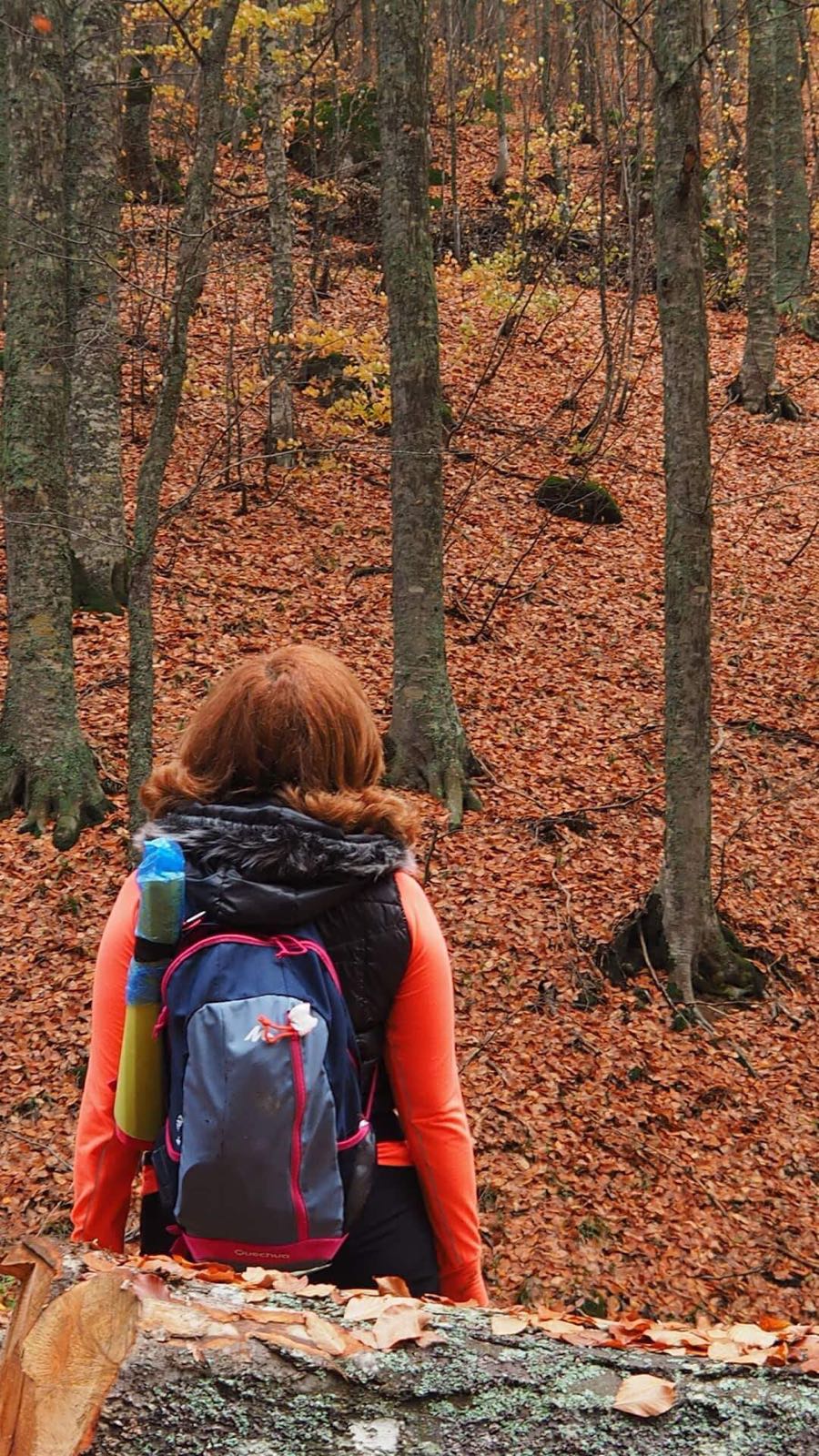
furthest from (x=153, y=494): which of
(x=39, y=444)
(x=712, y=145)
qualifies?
(x=712, y=145)

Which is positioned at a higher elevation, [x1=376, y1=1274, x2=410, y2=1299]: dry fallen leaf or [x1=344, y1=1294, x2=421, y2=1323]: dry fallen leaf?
[x1=344, y1=1294, x2=421, y2=1323]: dry fallen leaf

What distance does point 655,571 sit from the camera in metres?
12.5

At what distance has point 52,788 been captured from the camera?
25.1ft

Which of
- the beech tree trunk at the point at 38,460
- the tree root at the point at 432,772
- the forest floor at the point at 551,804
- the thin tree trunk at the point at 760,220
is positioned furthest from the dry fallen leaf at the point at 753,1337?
the thin tree trunk at the point at 760,220

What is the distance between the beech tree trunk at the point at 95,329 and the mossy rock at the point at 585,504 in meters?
5.73

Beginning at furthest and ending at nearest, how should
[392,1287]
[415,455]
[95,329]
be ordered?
1. [95,329]
2. [415,455]
3. [392,1287]

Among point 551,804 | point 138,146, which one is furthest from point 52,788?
point 138,146

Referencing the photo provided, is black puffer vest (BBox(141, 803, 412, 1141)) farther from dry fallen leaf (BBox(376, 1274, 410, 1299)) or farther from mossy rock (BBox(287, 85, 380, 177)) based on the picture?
mossy rock (BBox(287, 85, 380, 177))

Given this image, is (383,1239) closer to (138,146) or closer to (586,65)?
(138,146)

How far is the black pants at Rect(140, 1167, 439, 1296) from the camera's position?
2070 millimetres

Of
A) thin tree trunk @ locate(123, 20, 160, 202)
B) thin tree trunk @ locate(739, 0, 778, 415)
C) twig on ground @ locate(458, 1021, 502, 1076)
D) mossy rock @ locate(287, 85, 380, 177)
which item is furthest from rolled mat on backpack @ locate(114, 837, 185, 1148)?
mossy rock @ locate(287, 85, 380, 177)

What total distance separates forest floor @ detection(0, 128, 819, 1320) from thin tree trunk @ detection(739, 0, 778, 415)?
0.66 meters

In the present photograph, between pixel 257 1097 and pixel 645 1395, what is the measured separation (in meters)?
0.71

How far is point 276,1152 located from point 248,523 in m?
11.0
